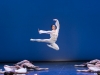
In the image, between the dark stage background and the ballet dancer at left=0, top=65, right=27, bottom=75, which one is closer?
the ballet dancer at left=0, top=65, right=27, bottom=75

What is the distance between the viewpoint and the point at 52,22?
9398 mm

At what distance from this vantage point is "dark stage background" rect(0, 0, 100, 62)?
9.34 metres

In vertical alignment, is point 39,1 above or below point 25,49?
above

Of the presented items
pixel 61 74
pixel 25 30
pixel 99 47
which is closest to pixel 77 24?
pixel 99 47

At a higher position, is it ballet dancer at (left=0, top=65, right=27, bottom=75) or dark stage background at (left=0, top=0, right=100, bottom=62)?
dark stage background at (left=0, top=0, right=100, bottom=62)

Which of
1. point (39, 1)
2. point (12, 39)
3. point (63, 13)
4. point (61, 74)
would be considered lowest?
point (61, 74)

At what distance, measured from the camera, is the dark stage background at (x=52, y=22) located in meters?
9.34

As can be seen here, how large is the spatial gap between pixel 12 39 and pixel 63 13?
8.01ft

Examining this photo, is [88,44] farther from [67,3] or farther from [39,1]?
[39,1]

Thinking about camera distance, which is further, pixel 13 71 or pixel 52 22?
pixel 52 22

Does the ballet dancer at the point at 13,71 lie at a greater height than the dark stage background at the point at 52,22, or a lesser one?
lesser

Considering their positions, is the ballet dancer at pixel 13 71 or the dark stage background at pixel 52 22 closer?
the ballet dancer at pixel 13 71

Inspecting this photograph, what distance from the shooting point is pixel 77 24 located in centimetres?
937

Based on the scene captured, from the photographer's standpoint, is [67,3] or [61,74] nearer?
[61,74]
